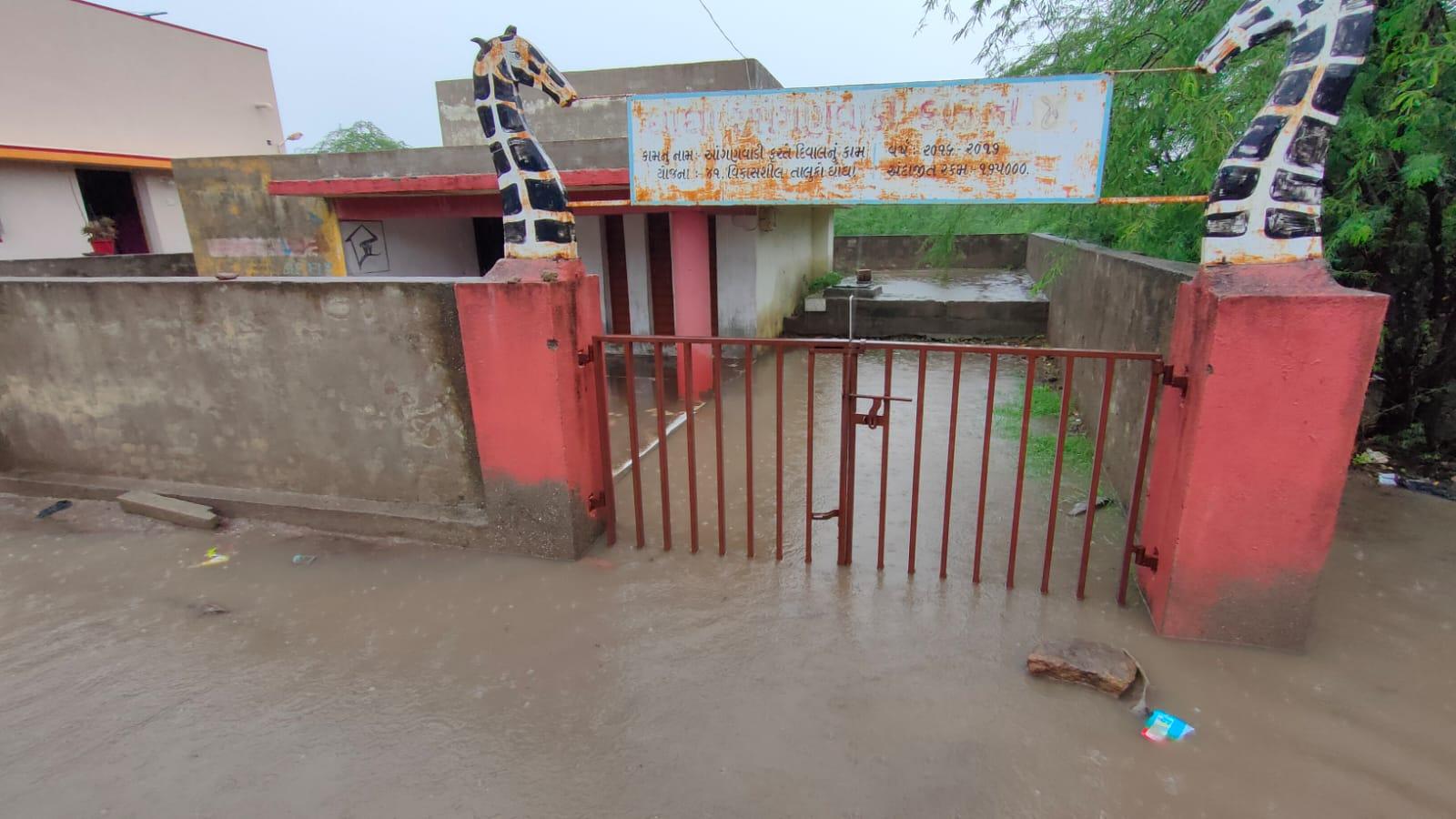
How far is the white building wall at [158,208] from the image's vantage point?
14383 millimetres

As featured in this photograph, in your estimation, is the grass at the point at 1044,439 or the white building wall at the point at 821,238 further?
the white building wall at the point at 821,238

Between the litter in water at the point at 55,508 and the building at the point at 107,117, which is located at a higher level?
the building at the point at 107,117

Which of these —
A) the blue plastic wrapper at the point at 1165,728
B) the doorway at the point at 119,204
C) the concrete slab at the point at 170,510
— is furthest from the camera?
the doorway at the point at 119,204

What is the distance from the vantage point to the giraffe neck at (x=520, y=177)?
146 inches

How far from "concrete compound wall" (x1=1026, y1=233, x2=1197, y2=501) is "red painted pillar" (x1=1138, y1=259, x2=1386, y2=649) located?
2.78 feet

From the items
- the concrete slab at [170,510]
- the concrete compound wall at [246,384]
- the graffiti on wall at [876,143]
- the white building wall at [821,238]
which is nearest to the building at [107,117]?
the concrete compound wall at [246,384]

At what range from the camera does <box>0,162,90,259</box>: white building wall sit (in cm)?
1185

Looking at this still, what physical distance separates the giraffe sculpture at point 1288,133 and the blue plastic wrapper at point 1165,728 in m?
1.89

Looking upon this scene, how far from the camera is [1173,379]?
3057 millimetres

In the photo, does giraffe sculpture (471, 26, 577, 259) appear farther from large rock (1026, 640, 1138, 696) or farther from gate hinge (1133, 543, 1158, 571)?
gate hinge (1133, 543, 1158, 571)

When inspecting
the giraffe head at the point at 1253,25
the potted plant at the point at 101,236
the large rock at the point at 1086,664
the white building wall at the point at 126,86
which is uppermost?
the white building wall at the point at 126,86

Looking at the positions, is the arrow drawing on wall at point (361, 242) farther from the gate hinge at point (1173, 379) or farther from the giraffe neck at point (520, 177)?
the gate hinge at point (1173, 379)

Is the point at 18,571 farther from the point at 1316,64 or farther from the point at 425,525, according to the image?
the point at 1316,64

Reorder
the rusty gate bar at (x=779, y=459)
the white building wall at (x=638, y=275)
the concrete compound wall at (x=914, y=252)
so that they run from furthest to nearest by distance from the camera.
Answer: the concrete compound wall at (x=914, y=252)
the white building wall at (x=638, y=275)
the rusty gate bar at (x=779, y=459)
